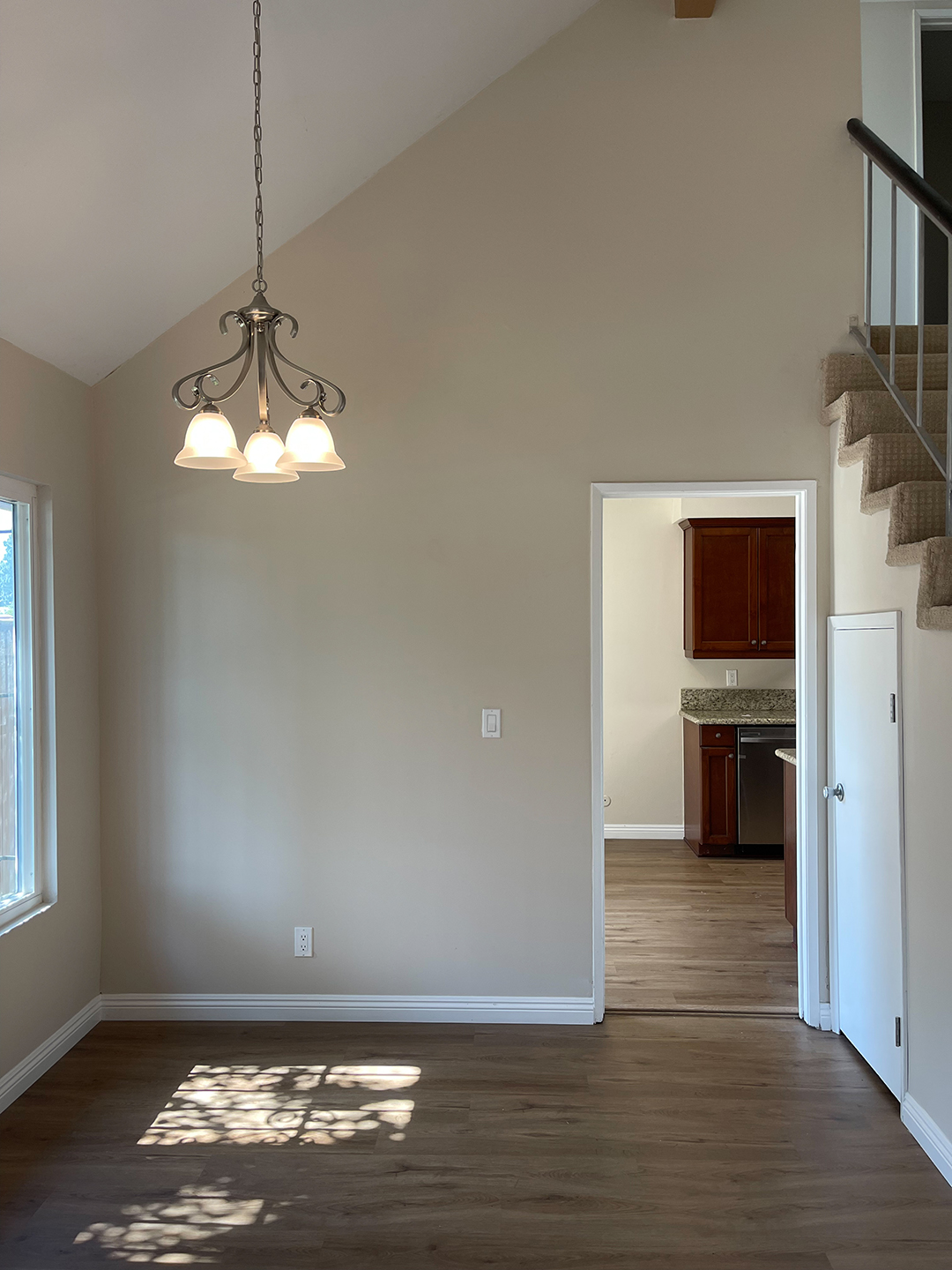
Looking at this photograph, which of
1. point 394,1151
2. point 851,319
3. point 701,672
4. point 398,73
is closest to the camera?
point 394,1151

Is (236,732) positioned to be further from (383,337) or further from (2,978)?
(383,337)

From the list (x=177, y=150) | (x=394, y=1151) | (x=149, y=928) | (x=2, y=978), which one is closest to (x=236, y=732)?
(x=149, y=928)

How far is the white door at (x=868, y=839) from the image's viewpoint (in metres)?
3.05

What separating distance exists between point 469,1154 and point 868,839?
1.74m

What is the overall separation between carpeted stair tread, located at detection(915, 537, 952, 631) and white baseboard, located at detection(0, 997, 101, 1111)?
3340 millimetres

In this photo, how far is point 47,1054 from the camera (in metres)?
3.38

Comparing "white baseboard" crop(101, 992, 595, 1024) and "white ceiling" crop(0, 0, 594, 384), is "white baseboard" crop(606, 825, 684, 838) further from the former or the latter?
"white ceiling" crop(0, 0, 594, 384)

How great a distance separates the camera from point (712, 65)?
3689 mm

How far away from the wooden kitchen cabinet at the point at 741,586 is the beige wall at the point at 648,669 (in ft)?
0.91

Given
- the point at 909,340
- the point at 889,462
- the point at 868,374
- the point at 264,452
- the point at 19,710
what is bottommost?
the point at 19,710

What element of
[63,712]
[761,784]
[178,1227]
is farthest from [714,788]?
[178,1227]

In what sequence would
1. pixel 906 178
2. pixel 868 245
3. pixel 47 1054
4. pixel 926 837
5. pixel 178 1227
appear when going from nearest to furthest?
pixel 178 1227
pixel 926 837
pixel 906 178
pixel 47 1054
pixel 868 245

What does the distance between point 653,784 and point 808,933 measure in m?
3.20

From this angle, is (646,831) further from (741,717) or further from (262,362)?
(262,362)
